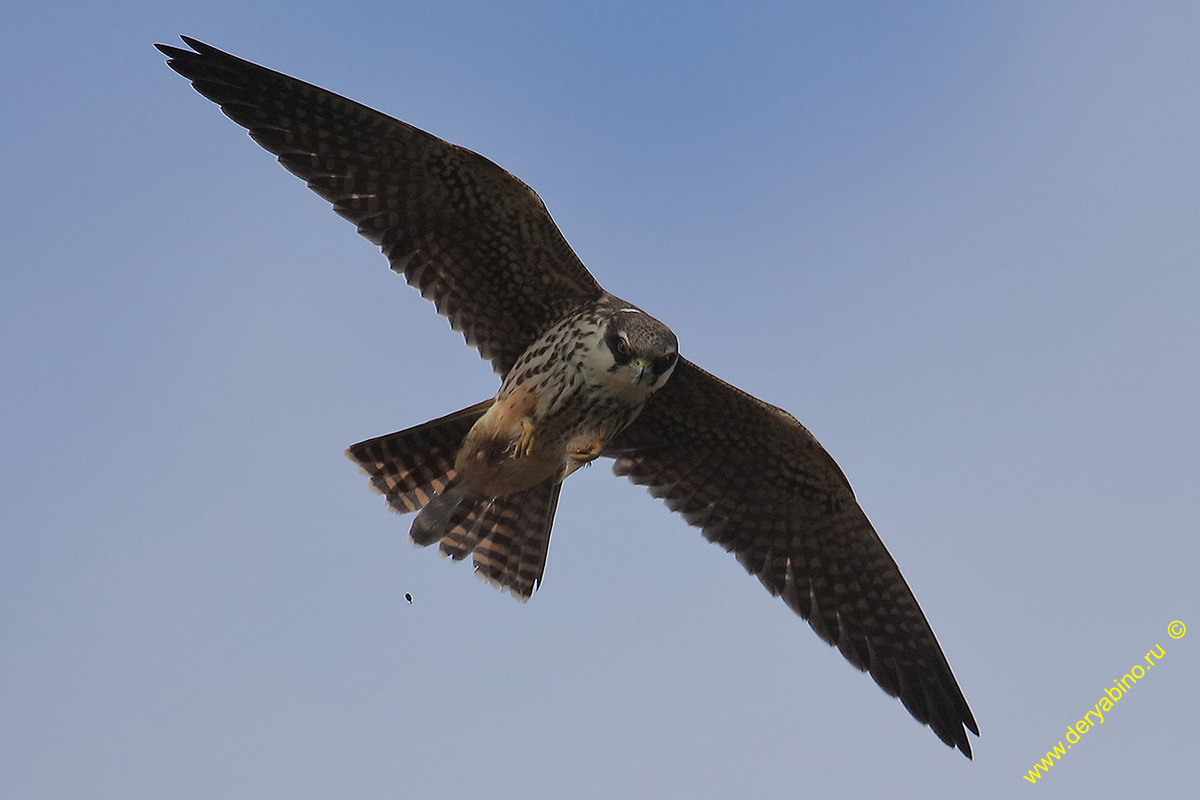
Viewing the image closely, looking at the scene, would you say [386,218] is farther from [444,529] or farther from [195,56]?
[444,529]

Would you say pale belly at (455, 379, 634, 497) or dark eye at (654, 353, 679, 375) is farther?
pale belly at (455, 379, 634, 497)

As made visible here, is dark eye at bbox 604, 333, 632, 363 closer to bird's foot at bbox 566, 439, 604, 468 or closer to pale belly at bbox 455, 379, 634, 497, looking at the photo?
pale belly at bbox 455, 379, 634, 497

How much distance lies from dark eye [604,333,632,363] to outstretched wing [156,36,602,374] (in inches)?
23.7

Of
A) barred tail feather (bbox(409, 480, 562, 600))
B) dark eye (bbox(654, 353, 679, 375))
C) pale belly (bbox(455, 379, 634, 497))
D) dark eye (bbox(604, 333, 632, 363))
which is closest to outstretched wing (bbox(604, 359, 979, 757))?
barred tail feather (bbox(409, 480, 562, 600))

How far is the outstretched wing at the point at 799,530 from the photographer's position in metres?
7.48

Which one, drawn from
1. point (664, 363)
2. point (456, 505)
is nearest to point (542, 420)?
point (664, 363)

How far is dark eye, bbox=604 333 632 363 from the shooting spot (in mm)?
6270

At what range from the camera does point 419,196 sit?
6621 mm

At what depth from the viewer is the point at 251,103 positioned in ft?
21.2

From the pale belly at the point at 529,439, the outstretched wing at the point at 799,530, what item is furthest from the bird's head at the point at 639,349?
the outstretched wing at the point at 799,530

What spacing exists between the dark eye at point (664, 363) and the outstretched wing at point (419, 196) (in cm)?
69

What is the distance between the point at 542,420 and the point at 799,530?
2.08 m

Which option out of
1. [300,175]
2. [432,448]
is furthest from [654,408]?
[300,175]

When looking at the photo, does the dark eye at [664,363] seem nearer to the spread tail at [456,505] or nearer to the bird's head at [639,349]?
the bird's head at [639,349]
